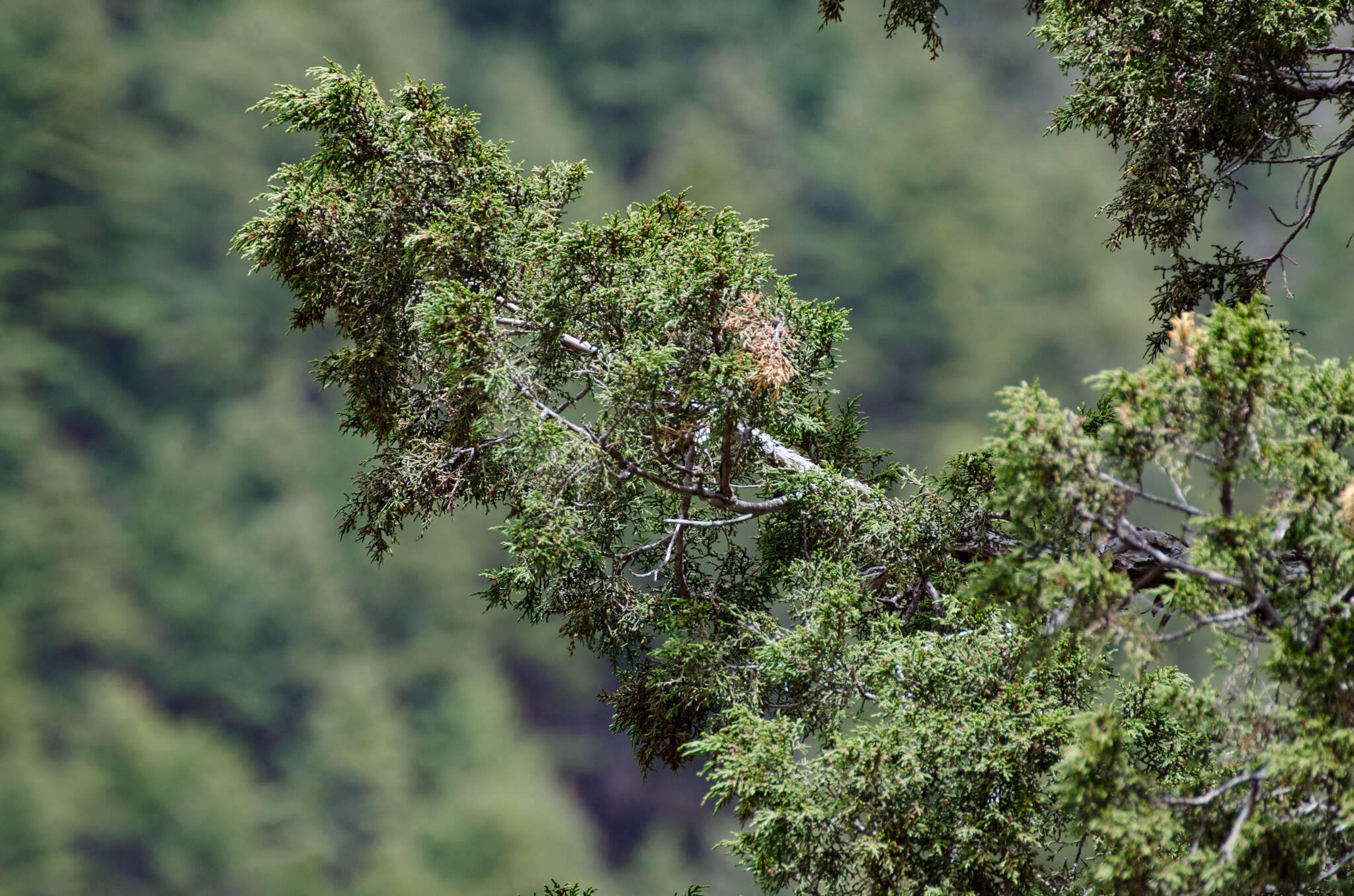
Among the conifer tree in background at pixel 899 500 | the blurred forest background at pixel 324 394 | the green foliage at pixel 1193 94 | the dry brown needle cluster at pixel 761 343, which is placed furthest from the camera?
the blurred forest background at pixel 324 394

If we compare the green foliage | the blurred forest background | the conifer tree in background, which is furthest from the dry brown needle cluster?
the blurred forest background

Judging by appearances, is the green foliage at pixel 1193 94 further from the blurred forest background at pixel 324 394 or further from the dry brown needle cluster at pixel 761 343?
the blurred forest background at pixel 324 394

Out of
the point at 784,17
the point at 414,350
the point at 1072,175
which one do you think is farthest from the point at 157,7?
the point at 414,350

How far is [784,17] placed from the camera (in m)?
44.0

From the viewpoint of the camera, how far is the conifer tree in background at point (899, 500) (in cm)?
350

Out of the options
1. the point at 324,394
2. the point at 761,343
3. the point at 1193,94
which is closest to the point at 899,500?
the point at 761,343

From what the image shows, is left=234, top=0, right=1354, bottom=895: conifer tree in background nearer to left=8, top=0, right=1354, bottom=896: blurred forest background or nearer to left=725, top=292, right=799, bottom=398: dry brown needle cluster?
left=725, top=292, right=799, bottom=398: dry brown needle cluster

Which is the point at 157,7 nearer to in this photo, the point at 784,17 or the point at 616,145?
the point at 616,145

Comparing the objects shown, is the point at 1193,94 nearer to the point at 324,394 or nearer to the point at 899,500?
the point at 899,500

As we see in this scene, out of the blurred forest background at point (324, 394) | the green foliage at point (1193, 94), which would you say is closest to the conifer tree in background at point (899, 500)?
the green foliage at point (1193, 94)

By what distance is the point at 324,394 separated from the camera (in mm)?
35312

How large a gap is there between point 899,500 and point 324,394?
32.2 meters

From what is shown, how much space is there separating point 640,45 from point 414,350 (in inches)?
1604

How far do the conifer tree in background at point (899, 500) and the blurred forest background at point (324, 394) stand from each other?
22373 mm
